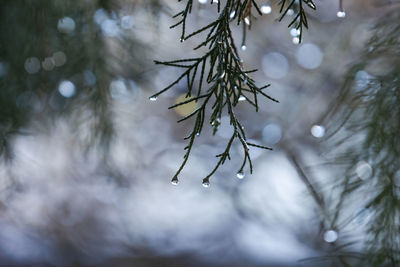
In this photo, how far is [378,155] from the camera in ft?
3.25

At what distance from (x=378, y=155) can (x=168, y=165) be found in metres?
1.64

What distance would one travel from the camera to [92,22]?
1.36 m

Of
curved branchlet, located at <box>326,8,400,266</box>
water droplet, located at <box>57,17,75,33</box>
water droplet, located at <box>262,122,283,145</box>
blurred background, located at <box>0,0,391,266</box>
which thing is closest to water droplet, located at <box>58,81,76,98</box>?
blurred background, located at <box>0,0,391,266</box>

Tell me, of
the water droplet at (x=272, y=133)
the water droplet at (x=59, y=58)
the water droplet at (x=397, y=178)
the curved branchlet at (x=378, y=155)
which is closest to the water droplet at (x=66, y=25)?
the water droplet at (x=59, y=58)

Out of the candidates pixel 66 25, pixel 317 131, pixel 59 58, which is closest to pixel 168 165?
pixel 317 131

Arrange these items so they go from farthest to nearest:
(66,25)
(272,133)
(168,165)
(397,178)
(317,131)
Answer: (168,165) → (272,133) → (317,131) → (66,25) → (397,178)

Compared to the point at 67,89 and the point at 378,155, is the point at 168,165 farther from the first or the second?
the point at 378,155

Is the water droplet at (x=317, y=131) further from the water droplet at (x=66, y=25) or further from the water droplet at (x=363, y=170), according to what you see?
the water droplet at (x=66, y=25)

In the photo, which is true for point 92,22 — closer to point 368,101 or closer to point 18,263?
point 368,101

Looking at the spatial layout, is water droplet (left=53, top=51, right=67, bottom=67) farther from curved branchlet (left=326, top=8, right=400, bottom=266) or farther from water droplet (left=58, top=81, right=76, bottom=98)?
curved branchlet (left=326, top=8, right=400, bottom=266)

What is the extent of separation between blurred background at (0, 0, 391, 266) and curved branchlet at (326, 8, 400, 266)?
53 centimetres

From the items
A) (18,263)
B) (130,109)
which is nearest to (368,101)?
(130,109)

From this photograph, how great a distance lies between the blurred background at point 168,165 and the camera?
171 centimetres

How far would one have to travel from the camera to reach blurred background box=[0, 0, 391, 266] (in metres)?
1.71
